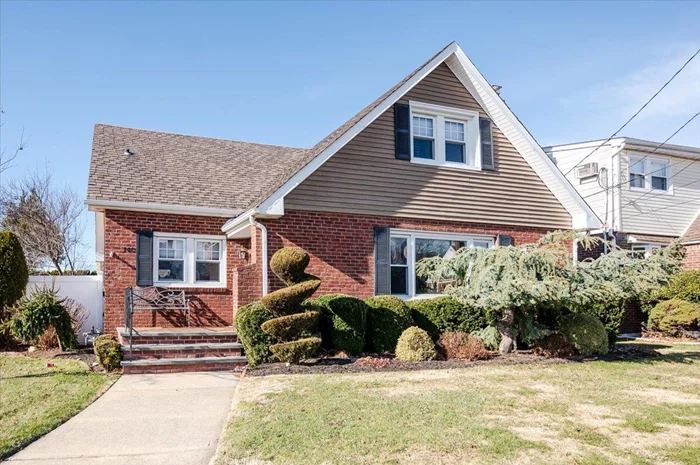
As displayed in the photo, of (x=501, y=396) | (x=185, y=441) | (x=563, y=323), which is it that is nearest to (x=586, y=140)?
(x=563, y=323)

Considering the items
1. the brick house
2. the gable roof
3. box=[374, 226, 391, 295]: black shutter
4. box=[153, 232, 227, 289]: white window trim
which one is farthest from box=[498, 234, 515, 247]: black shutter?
box=[153, 232, 227, 289]: white window trim

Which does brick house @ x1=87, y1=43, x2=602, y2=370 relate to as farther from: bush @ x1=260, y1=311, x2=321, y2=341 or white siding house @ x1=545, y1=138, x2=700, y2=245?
white siding house @ x1=545, y1=138, x2=700, y2=245

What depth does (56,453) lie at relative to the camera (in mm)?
5371

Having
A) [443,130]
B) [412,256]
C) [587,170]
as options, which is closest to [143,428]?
[412,256]

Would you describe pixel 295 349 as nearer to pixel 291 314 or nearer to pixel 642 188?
pixel 291 314

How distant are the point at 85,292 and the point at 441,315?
9.12 m

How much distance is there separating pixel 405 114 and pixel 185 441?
9.51 metres

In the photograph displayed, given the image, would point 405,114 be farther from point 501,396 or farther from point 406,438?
point 406,438

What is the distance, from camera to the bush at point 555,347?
1109 centimetres

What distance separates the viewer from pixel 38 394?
8.02 m

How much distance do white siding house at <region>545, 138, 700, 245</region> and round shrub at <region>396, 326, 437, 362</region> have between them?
1041cm

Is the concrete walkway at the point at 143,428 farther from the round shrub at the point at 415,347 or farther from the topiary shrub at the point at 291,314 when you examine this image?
the round shrub at the point at 415,347

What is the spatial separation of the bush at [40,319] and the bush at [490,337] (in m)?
8.96

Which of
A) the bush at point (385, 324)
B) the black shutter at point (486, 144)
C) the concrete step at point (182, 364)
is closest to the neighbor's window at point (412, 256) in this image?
the bush at point (385, 324)
